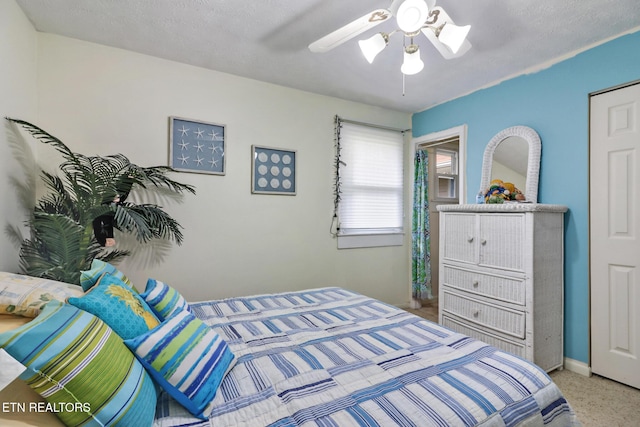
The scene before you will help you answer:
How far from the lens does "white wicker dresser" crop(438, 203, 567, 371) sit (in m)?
2.22

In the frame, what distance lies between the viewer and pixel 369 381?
113 cm

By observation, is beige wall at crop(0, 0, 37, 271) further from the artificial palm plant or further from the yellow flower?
the yellow flower

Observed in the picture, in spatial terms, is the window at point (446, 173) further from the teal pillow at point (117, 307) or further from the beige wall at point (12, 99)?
Answer: the beige wall at point (12, 99)

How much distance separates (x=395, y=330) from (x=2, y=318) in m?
1.63

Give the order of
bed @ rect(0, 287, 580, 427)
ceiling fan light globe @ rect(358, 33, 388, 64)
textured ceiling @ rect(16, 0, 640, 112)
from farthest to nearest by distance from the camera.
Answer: textured ceiling @ rect(16, 0, 640, 112) → ceiling fan light globe @ rect(358, 33, 388, 64) → bed @ rect(0, 287, 580, 427)

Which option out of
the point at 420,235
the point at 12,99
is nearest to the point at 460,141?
the point at 420,235

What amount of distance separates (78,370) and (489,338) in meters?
2.72

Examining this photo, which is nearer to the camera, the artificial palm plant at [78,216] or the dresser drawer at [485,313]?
the artificial palm plant at [78,216]

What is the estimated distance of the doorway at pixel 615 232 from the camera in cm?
210

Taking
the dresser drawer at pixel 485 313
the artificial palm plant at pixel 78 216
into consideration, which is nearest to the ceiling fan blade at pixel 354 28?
the artificial palm plant at pixel 78 216

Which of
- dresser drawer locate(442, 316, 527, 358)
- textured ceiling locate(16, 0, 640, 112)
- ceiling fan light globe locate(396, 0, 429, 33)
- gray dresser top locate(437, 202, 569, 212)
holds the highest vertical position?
textured ceiling locate(16, 0, 640, 112)

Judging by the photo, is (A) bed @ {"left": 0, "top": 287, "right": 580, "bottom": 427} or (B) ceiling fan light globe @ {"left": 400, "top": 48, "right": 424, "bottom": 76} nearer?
(A) bed @ {"left": 0, "top": 287, "right": 580, "bottom": 427}

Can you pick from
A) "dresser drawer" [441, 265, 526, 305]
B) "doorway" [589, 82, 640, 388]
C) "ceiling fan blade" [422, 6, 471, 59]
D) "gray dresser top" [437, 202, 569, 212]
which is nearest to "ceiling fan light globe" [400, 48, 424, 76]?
"ceiling fan blade" [422, 6, 471, 59]

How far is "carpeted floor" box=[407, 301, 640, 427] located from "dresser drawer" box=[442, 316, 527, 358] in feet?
1.14
